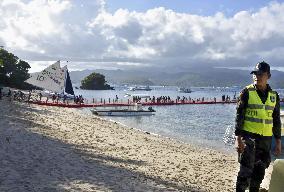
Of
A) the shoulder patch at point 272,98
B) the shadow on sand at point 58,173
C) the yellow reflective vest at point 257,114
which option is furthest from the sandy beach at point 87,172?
the shoulder patch at point 272,98

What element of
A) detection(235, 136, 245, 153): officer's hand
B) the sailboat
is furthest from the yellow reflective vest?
the sailboat

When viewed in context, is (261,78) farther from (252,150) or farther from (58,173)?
(58,173)

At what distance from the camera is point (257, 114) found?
7770mm

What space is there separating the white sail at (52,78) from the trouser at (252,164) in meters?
57.2

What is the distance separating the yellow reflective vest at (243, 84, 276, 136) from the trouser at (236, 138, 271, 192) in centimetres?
20

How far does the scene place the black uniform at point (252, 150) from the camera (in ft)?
25.3

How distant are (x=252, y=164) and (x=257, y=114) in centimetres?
88

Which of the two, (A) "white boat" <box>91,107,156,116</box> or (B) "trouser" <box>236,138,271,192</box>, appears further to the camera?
(A) "white boat" <box>91,107,156,116</box>

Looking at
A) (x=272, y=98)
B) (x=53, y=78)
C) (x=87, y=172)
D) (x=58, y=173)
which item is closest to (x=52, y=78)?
(x=53, y=78)

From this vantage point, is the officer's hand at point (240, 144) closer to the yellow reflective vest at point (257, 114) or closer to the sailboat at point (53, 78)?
the yellow reflective vest at point (257, 114)

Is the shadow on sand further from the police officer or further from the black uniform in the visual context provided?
the police officer

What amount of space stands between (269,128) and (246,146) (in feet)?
1.85

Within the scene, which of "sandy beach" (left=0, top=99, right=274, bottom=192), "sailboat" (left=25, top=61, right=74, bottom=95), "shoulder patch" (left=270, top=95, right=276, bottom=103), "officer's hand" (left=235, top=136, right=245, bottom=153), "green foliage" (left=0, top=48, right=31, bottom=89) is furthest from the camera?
"green foliage" (left=0, top=48, right=31, bottom=89)

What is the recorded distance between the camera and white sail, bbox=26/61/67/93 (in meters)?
63.7
